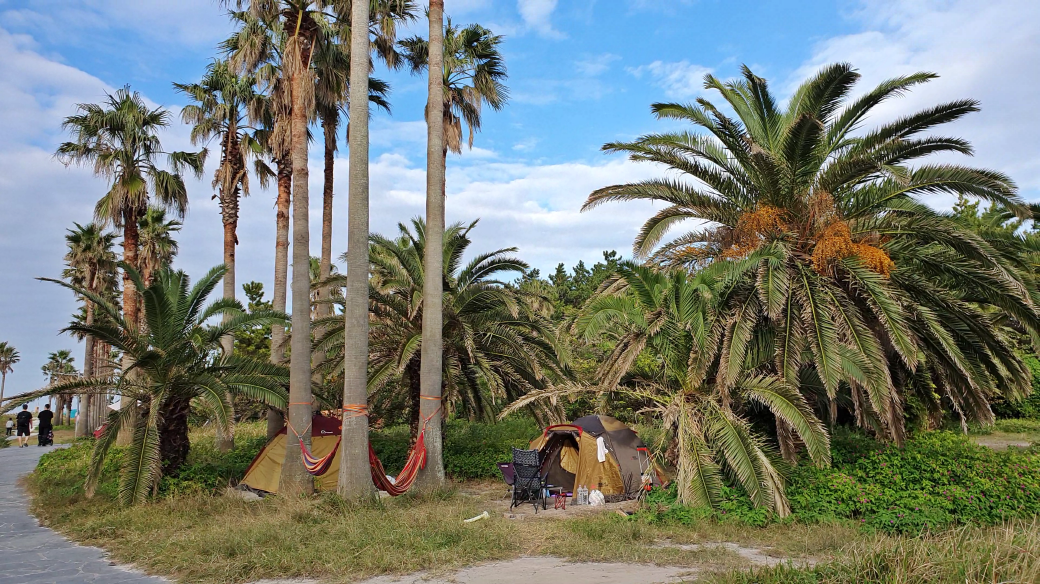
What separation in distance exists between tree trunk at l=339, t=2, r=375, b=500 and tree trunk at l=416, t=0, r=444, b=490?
1.50m

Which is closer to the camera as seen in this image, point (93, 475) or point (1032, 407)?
point (93, 475)

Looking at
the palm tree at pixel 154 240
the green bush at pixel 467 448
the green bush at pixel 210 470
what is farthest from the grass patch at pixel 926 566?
the palm tree at pixel 154 240

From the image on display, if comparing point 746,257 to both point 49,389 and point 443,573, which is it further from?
point 49,389

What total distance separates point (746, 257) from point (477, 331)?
671 cm

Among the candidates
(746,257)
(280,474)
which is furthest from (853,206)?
(280,474)

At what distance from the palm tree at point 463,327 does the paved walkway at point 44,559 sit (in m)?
6.63

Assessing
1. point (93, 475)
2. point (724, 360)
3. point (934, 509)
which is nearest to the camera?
point (934, 509)

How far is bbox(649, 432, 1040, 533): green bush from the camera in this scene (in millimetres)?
9992

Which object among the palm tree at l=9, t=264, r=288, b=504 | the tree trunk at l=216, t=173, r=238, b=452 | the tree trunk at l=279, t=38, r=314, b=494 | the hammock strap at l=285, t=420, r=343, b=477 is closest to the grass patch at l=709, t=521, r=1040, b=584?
the hammock strap at l=285, t=420, r=343, b=477

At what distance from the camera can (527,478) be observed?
43.6 ft

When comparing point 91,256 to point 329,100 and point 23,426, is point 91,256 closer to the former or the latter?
point 23,426

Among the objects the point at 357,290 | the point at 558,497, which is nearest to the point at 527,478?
the point at 558,497

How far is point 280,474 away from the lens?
13883mm

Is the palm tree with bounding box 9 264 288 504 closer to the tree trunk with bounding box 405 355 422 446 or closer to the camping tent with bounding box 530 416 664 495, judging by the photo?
the tree trunk with bounding box 405 355 422 446
